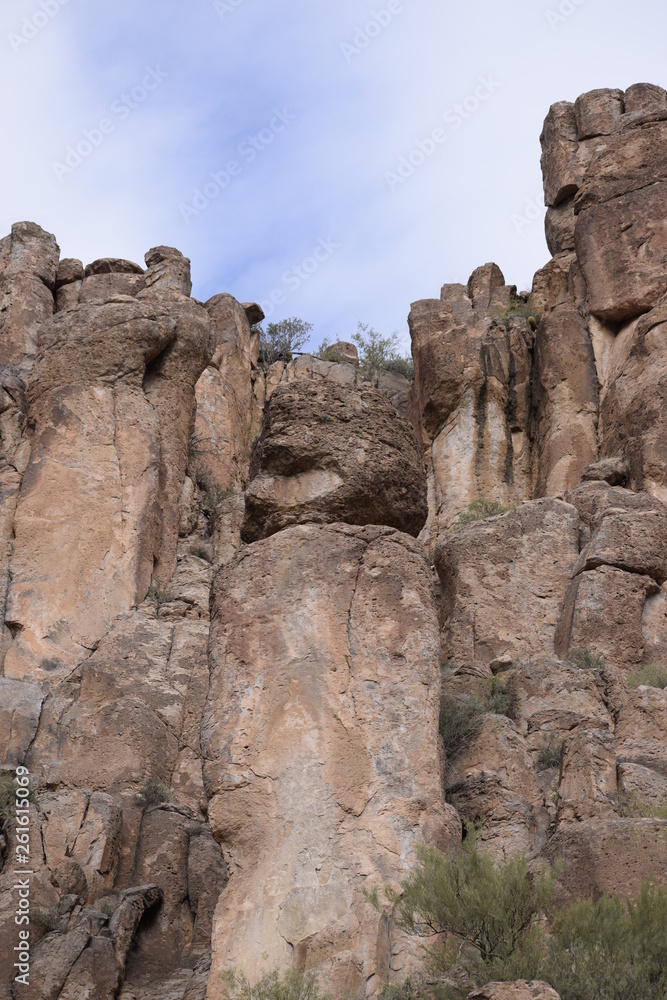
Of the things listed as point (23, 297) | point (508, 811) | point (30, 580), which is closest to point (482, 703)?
point (508, 811)

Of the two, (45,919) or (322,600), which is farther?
(45,919)

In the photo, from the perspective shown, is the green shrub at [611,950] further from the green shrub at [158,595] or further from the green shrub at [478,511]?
the green shrub at [478,511]

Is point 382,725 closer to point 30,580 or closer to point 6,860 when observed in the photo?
point 6,860

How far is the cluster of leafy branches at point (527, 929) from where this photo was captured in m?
9.21

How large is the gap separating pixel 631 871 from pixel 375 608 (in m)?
3.39

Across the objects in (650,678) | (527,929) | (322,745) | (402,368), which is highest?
(402,368)

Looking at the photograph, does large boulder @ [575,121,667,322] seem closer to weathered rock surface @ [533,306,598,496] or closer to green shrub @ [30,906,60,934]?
weathered rock surface @ [533,306,598,496]

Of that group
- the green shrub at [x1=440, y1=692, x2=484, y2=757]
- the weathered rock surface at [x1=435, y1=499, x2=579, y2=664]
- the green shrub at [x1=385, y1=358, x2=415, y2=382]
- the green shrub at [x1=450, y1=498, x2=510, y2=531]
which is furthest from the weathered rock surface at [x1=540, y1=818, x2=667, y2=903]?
the green shrub at [x1=385, y1=358, x2=415, y2=382]

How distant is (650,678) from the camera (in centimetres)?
1560

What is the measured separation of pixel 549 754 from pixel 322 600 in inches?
111

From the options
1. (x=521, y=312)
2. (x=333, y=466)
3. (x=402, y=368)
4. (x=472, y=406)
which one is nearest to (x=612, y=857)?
(x=333, y=466)

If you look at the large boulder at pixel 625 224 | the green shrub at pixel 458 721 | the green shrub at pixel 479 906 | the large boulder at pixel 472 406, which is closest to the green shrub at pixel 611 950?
the green shrub at pixel 479 906

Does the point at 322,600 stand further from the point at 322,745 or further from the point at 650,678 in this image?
the point at 650,678

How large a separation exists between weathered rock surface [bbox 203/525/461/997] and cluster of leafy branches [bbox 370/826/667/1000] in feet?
1.83
